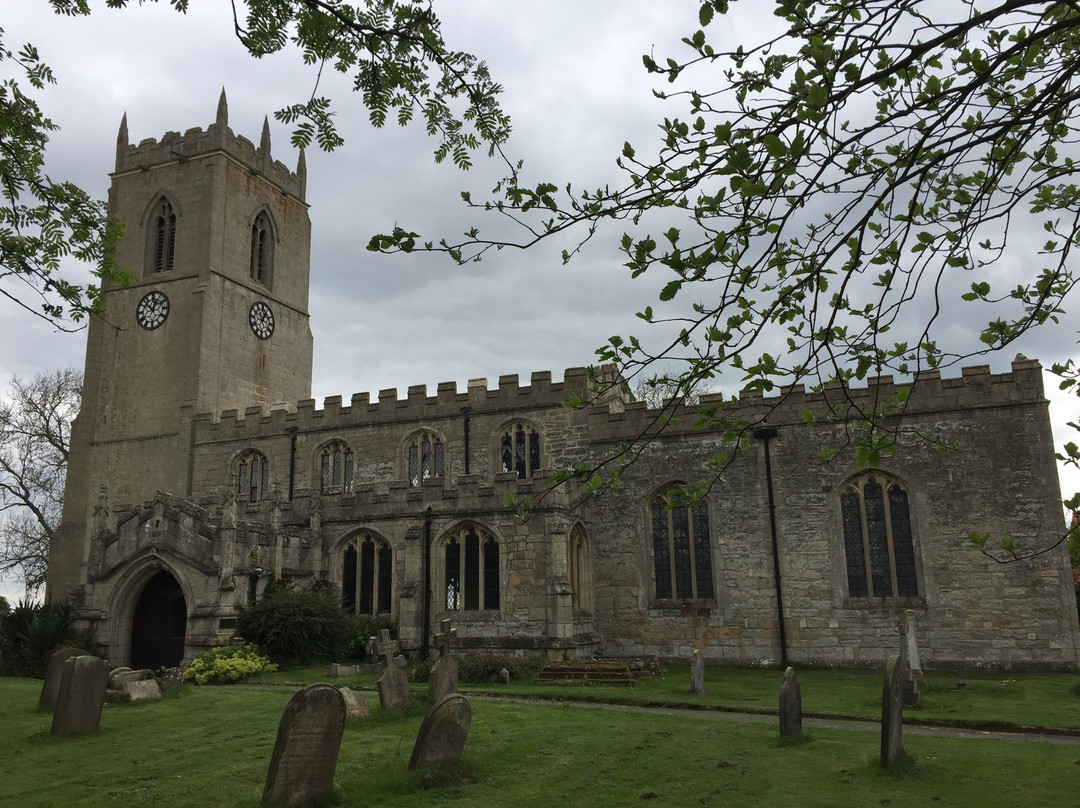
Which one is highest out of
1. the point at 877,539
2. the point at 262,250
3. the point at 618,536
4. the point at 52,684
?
the point at 262,250

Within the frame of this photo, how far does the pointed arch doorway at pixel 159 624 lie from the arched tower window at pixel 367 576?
3.93m

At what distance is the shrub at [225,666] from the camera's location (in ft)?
57.9

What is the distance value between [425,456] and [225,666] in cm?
918

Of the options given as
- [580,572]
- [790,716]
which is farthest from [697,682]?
[580,572]

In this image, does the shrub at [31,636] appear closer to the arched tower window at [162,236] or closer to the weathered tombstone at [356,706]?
the weathered tombstone at [356,706]

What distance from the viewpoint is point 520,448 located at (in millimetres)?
24500

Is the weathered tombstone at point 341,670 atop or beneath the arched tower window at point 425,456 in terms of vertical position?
beneath

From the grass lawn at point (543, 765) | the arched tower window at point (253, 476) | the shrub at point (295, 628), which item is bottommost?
the grass lawn at point (543, 765)

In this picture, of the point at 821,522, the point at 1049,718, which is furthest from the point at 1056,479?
the point at 1049,718

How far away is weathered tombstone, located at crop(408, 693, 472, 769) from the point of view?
8711 mm

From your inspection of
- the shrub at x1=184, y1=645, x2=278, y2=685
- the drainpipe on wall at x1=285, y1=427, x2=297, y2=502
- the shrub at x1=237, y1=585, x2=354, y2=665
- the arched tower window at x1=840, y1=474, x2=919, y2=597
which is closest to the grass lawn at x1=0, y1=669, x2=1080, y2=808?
the shrub at x1=184, y1=645, x2=278, y2=685

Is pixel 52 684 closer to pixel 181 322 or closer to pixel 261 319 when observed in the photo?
pixel 181 322

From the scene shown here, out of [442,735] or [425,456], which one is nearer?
[442,735]

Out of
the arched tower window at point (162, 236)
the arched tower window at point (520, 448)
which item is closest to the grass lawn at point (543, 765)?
the arched tower window at point (520, 448)
